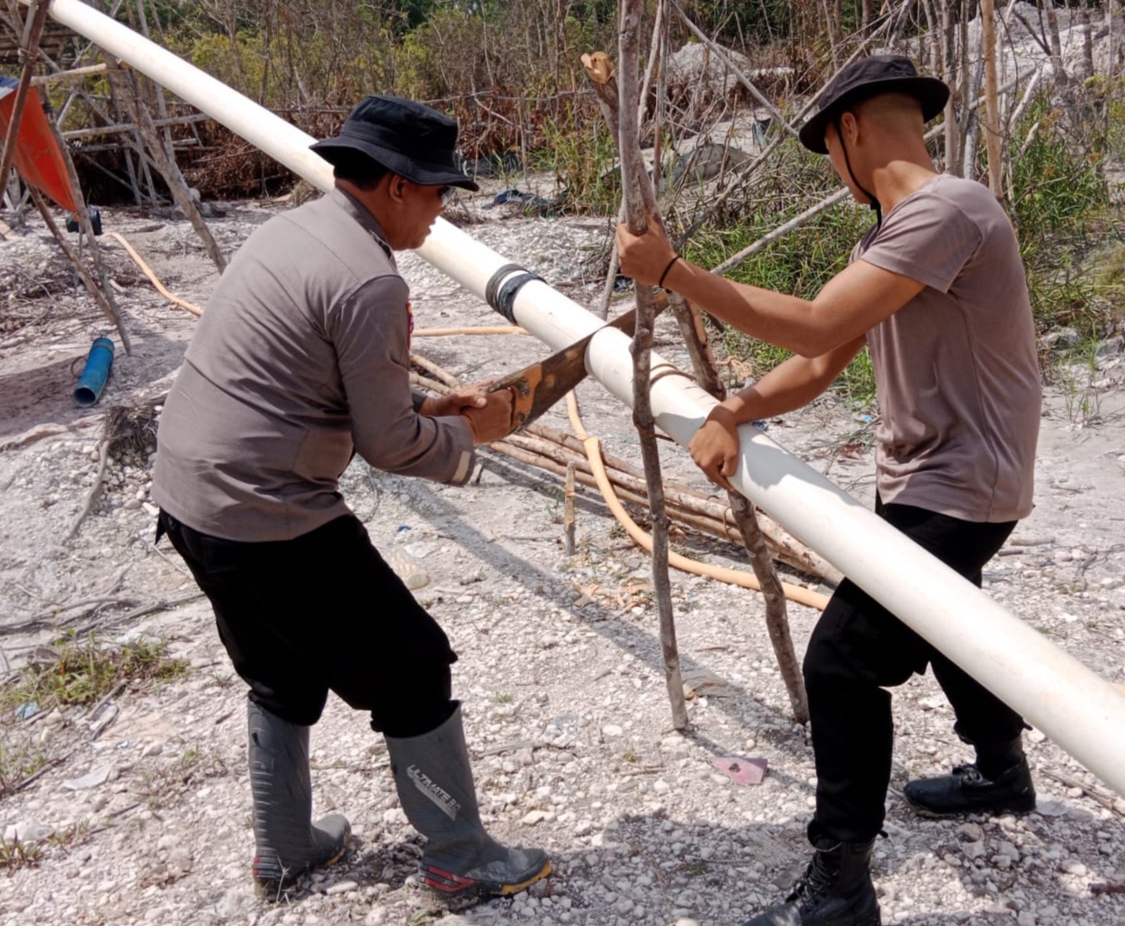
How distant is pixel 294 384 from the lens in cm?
196

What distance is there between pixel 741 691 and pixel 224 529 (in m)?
1.65

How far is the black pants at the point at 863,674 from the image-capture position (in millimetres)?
1905

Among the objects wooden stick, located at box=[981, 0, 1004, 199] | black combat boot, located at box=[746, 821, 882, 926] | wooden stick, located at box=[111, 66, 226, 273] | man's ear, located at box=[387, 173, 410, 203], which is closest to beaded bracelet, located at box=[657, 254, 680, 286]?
man's ear, located at box=[387, 173, 410, 203]

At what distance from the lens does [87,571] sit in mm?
4133

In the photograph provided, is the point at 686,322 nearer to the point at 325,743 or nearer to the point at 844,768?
the point at 844,768

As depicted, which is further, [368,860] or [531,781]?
[531,781]

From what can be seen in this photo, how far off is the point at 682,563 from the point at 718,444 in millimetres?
1703

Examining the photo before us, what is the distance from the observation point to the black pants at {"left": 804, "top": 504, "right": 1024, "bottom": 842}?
1905 millimetres

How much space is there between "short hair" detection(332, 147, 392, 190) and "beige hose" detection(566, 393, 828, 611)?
1.85 meters

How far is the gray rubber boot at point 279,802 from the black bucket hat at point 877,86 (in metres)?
1.74

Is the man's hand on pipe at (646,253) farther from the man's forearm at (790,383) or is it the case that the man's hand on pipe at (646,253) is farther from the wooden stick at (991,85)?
the wooden stick at (991,85)

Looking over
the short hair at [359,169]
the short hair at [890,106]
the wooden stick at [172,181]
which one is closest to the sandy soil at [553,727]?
the wooden stick at [172,181]

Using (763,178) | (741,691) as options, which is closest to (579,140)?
(763,178)

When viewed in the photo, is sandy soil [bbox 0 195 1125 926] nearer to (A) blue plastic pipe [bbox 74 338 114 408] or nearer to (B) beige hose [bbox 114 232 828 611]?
(B) beige hose [bbox 114 232 828 611]
